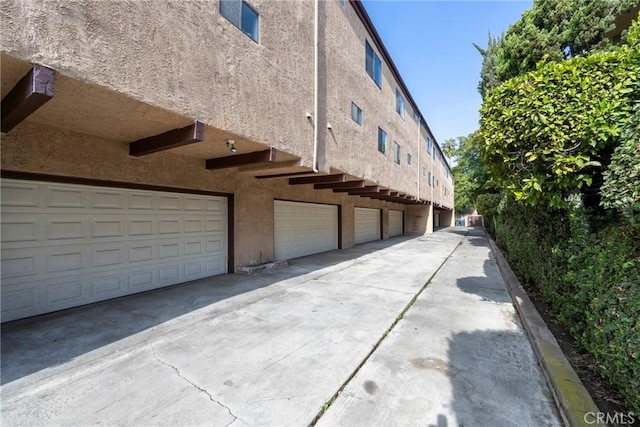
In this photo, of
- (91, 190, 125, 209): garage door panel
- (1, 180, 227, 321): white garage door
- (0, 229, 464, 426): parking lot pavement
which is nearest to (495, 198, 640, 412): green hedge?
(0, 229, 464, 426): parking lot pavement

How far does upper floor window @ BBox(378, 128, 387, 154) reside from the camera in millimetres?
11616

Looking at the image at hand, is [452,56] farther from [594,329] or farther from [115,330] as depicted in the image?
[115,330]

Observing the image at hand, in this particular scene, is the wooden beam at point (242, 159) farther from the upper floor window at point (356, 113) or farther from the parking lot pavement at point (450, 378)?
the upper floor window at point (356, 113)

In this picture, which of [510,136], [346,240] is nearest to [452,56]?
[510,136]

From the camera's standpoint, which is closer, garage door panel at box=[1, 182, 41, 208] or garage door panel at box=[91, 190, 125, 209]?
garage door panel at box=[1, 182, 41, 208]

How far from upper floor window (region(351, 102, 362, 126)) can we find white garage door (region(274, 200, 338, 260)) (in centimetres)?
372

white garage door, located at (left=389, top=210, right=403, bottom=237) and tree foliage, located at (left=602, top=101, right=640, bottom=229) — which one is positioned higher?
tree foliage, located at (left=602, top=101, right=640, bottom=229)

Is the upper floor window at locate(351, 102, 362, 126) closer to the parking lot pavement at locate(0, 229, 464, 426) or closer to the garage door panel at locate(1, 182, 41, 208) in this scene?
the parking lot pavement at locate(0, 229, 464, 426)

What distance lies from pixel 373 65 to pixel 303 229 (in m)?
7.31

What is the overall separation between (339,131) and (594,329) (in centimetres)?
682

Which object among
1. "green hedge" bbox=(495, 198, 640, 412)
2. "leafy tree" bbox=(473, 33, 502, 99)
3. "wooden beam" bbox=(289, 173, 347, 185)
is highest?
"leafy tree" bbox=(473, 33, 502, 99)

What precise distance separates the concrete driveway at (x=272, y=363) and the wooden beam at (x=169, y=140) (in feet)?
9.17

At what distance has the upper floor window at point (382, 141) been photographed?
38.1ft

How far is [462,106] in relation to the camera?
1702cm
